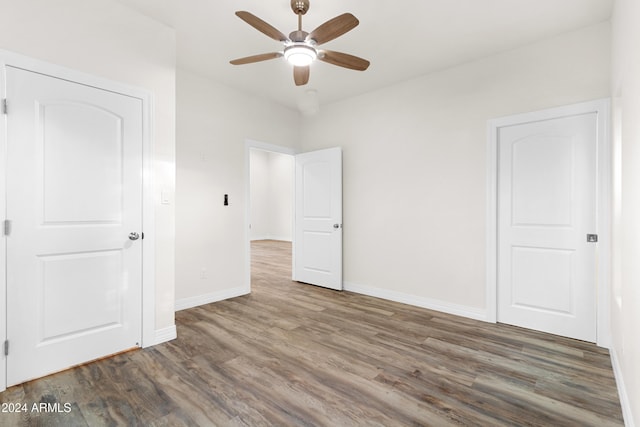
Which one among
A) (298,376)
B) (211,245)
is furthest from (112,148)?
(298,376)

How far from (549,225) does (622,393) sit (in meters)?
1.47

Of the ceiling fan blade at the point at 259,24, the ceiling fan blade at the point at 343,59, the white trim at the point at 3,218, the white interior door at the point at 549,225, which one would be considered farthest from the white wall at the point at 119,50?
the white interior door at the point at 549,225

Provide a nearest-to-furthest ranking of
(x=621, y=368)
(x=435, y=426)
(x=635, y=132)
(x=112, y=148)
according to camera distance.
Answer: (x=635, y=132), (x=435, y=426), (x=621, y=368), (x=112, y=148)

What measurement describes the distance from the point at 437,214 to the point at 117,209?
10.6ft

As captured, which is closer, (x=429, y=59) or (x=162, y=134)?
(x=162, y=134)

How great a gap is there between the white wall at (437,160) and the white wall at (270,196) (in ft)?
19.9

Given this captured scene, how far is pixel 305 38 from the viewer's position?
7.16 ft

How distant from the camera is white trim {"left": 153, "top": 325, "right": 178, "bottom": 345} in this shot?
2.71 m

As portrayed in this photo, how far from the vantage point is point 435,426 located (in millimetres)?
1706

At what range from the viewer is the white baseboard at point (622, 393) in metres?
1.66

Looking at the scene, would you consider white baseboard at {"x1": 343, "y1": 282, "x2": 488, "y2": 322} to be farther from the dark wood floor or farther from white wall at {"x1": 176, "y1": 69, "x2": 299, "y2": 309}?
white wall at {"x1": 176, "y1": 69, "x2": 299, "y2": 309}

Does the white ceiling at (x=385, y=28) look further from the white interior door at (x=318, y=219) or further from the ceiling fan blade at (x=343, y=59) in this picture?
the white interior door at (x=318, y=219)

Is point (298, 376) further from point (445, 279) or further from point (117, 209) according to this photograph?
point (445, 279)

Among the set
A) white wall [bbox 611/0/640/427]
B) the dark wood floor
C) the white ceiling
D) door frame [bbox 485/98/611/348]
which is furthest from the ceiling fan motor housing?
the dark wood floor
